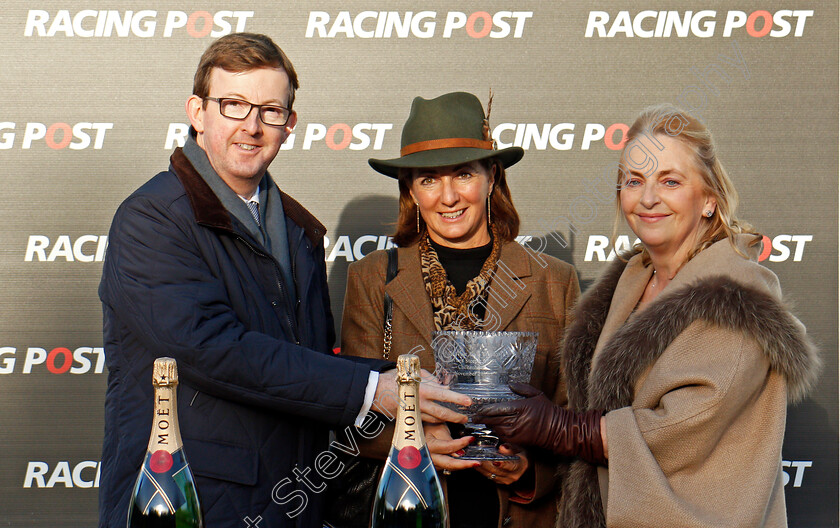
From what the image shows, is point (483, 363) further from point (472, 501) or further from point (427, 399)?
point (472, 501)

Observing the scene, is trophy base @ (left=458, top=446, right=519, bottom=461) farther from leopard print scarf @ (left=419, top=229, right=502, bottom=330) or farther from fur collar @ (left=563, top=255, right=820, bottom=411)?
leopard print scarf @ (left=419, top=229, right=502, bottom=330)

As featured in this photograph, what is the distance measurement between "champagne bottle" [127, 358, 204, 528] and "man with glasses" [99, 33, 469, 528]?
0.54 m

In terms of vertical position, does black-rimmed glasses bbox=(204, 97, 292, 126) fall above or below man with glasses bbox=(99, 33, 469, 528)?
above

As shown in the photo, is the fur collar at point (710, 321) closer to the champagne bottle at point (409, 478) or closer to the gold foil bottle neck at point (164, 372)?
the champagne bottle at point (409, 478)

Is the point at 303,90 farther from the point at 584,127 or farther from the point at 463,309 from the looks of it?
the point at 463,309

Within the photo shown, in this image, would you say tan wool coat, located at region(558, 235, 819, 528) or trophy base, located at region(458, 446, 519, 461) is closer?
tan wool coat, located at region(558, 235, 819, 528)

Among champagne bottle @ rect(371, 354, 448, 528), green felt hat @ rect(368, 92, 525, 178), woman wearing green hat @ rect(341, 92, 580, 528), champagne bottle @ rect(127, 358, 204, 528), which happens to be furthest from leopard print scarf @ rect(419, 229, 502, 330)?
champagne bottle @ rect(127, 358, 204, 528)

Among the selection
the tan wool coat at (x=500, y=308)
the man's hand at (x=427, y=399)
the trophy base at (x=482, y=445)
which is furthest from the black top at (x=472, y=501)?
the man's hand at (x=427, y=399)

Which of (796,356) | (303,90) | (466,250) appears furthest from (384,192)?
(796,356)

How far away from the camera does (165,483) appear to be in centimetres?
136

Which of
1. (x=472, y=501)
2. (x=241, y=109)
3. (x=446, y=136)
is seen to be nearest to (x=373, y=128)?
(x=446, y=136)

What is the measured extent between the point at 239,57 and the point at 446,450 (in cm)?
121

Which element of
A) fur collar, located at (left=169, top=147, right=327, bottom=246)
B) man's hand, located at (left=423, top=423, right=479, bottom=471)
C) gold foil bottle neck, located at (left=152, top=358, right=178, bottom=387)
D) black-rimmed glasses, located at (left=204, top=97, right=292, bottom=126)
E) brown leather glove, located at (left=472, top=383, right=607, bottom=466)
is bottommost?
man's hand, located at (left=423, top=423, right=479, bottom=471)

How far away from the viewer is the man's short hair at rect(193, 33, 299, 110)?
2.22 metres
